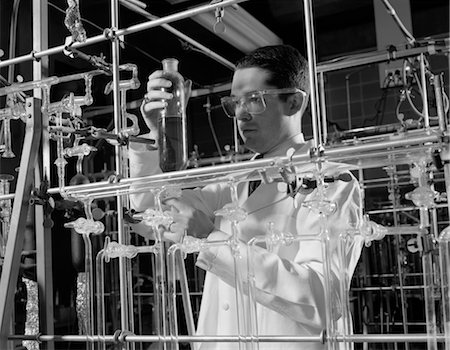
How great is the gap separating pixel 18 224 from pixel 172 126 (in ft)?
1.30

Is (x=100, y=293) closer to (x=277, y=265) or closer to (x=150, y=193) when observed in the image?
(x=150, y=193)

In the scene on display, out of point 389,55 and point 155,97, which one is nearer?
point 155,97

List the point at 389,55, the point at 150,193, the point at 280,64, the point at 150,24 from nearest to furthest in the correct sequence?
the point at 150,24
the point at 150,193
the point at 280,64
the point at 389,55

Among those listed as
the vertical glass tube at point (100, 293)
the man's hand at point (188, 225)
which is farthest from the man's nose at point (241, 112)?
the vertical glass tube at point (100, 293)

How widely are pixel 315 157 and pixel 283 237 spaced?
0.51 ft

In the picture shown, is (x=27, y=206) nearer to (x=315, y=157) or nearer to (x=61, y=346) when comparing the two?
(x=315, y=157)

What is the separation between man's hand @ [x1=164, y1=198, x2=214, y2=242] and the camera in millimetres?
1124

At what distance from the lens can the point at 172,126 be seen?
1.23 m

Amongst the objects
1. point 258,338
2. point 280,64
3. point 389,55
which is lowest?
point 258,338

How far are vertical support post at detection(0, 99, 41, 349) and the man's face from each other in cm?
45

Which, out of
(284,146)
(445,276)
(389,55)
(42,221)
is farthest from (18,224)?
(389,55)

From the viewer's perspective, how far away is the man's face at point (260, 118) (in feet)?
4.43

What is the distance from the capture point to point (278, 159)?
1.03 metres

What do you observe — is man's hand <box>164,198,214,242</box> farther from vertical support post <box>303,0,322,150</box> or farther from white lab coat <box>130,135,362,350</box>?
vertical support post <box>303,0,322,150</box>
